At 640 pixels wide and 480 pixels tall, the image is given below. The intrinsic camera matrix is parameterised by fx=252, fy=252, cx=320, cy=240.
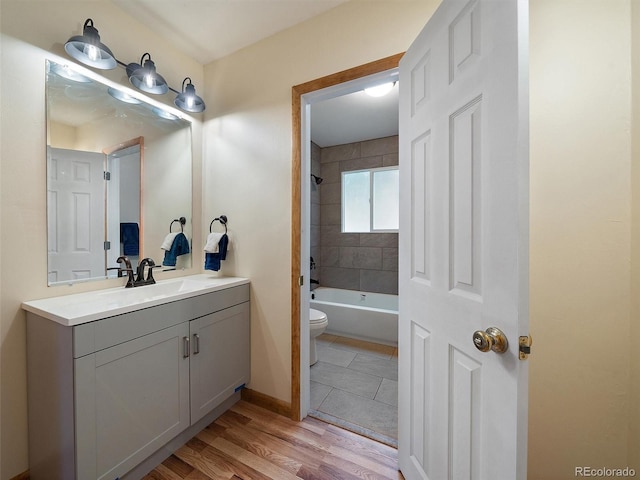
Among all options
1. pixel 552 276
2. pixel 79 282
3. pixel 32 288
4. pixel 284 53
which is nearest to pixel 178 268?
pixel 79 282

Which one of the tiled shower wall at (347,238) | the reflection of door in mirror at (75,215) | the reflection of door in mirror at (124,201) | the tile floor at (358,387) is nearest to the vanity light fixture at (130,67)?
the reflection of door in mirror at (124,201)

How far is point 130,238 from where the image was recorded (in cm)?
166

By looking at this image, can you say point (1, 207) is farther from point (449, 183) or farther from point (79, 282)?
point (449, 183)

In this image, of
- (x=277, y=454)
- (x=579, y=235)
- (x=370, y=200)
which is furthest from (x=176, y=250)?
(x=370, y=200)

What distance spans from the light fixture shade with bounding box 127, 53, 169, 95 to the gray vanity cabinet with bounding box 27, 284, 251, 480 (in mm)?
1396

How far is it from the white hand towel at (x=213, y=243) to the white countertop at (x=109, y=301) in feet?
0.76

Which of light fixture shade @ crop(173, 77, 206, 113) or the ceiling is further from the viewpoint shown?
light fixture shade @ crop(173, 77, 206, 113)

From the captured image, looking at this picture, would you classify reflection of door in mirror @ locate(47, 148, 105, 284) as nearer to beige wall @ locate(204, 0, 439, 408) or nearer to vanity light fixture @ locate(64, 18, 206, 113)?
vanity light fixture @ locate(64, 18, 206, 113)

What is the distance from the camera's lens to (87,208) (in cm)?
144

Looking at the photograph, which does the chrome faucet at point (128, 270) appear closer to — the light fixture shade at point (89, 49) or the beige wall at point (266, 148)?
the beige wall at point (266, 148)

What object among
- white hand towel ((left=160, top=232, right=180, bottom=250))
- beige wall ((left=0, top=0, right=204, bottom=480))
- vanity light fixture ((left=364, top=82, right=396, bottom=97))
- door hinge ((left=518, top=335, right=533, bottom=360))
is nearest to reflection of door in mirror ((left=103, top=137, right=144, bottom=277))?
white hand towel ((left=160, top=232, right=180, bottom=250))

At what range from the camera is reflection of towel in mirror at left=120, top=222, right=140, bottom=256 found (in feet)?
5.32

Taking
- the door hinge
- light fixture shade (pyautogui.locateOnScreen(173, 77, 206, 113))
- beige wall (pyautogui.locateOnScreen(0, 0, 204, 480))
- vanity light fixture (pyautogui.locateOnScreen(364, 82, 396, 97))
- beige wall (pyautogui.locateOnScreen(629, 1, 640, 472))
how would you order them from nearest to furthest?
the door hinge, beige wall (pyautogui.locateOnScreen(629, 1, 640, 472)), beige wall (pyautogui.locateOnScreen(0, 0, 204, 480)), light fixture shade (pyautogui.locateOnScreen(173, 77, 206, 113)), vanity light fixture (pyautogui.locateOnScreen(364, 82, 396, 97))

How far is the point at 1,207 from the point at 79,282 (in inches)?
18.7
